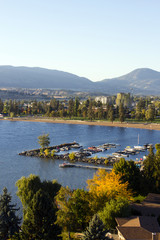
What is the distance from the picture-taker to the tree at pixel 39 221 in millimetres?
18406

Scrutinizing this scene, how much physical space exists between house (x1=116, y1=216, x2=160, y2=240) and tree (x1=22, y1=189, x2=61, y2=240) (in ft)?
14.8

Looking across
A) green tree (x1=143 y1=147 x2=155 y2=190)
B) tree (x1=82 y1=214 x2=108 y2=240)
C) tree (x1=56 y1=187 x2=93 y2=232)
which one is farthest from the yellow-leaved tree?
tree (x1=82 y1=214 x2=108 y2=240)

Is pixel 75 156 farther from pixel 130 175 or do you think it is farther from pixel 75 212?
pixel 75 212

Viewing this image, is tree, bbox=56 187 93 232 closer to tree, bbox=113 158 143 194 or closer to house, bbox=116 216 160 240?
house, bbox=116 216 160 240

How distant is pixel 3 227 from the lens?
2169cm

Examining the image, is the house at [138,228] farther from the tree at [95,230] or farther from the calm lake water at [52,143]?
the calm lake water at [52,143]

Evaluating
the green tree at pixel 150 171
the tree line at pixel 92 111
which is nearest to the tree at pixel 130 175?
the green tree at pixel 150 171

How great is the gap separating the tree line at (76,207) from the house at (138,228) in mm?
959

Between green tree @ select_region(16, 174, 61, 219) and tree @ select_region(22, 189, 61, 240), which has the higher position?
tree @ select_region(22, 189, 61, 240)

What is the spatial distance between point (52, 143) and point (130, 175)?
4127cm

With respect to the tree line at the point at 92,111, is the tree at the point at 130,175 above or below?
below

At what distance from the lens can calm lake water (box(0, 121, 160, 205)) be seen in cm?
4289

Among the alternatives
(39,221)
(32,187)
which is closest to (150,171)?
(32,187)

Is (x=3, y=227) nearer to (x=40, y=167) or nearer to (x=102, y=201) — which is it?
(x=102, y=201)
